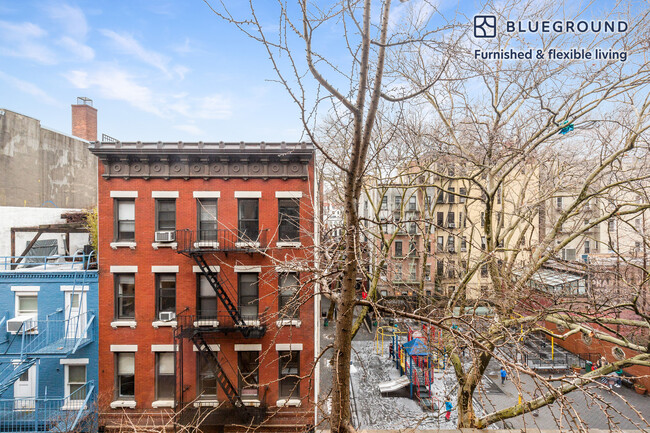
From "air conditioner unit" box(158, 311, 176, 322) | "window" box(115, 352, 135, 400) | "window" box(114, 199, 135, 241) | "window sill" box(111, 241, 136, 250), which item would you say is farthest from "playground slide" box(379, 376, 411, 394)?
"window" box(114, 199, 135, 241)

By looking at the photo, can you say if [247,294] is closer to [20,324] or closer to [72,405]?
[72,405]

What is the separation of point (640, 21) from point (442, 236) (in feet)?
76.1

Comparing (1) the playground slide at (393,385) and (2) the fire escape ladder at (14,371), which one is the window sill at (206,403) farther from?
(1) the playground slide at (393,385)

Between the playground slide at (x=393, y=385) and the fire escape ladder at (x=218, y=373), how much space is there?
7391 mm

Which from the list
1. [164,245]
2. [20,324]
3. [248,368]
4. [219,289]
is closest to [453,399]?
[248,368]

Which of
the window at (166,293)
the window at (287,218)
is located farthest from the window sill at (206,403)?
the window at (287,218)

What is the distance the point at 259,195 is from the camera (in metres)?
11.3

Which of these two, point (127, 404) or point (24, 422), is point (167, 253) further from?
point (24, 422)

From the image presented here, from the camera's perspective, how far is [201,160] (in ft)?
36.5

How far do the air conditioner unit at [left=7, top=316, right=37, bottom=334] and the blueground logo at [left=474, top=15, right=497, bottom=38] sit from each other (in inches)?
622

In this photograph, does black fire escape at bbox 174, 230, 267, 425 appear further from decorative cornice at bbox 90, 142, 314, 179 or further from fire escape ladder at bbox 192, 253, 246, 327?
decorative cornice at bbox 90, 142, 314, 179

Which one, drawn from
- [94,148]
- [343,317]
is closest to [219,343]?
[94,148]

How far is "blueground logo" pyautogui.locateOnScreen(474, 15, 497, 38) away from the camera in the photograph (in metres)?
6.79

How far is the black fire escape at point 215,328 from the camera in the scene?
33.5ft
